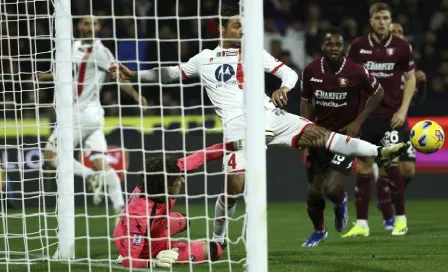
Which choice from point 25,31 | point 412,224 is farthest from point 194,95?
point 25,31

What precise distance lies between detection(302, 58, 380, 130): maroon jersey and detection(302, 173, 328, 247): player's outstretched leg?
23.2 inches

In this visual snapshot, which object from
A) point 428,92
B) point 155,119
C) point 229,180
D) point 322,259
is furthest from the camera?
point 428,92

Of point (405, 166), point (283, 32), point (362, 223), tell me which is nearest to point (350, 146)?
Answer: point (362, 223)

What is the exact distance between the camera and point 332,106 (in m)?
8.77

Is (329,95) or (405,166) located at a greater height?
(329,95)

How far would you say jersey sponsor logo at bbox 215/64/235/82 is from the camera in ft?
23.8

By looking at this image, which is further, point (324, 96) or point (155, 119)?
point (155, 119)

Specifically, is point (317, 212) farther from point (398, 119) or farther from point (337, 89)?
point (398, 119)

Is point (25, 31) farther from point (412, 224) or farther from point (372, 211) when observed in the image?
point (372, 211)

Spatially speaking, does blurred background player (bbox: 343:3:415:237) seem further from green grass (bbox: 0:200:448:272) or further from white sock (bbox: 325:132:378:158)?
white sock (bbox: 325:132:378:158)

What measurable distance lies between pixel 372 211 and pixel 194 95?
3.04 m

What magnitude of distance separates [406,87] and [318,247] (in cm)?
231

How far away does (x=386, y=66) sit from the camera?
31.6 ft

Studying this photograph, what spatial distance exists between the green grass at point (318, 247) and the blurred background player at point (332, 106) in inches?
15.9
